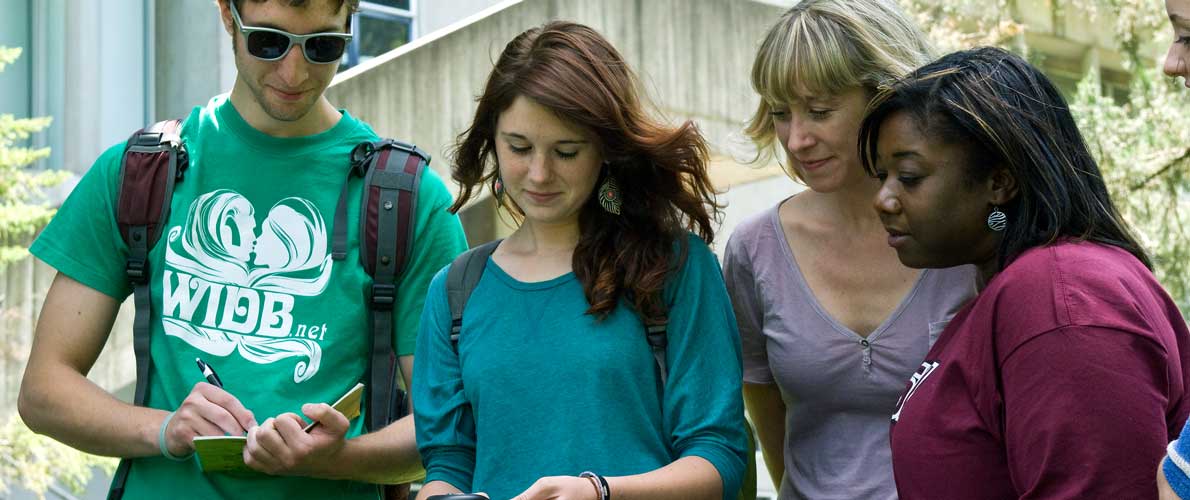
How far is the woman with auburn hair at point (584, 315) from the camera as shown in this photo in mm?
3084

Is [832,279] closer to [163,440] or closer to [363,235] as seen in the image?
[363,235]

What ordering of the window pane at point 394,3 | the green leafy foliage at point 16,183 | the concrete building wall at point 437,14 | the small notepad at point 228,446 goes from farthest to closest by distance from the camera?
the concrete building wall at point 437,14 < the window pane at point 394,3 < the green leafy foliage at point 16,183 < the small notepad at point 228,446

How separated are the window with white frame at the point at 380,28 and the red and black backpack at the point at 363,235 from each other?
9.68 metres

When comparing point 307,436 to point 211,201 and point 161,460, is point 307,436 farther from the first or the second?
point 211,201

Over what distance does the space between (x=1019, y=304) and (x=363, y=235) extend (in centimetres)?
170

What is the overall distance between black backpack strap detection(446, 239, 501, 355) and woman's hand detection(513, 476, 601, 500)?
0.54m

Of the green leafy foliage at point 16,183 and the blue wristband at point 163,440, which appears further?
the green leafy foliage at point 16,183

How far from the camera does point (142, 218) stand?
354 centimetres

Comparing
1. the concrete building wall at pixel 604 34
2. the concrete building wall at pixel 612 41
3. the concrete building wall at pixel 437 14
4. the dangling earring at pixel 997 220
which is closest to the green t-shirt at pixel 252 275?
the dangling earring at pixel 997 220

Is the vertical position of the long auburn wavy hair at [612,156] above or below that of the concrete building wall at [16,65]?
above

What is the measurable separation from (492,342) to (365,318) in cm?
49

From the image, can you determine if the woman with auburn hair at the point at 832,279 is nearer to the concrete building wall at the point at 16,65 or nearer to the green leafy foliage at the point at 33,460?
the green leafy foliage at the point at 33,460

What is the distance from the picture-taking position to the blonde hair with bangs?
3.43 meters

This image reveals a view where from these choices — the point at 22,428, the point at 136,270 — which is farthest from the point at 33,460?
the point at 136,270
